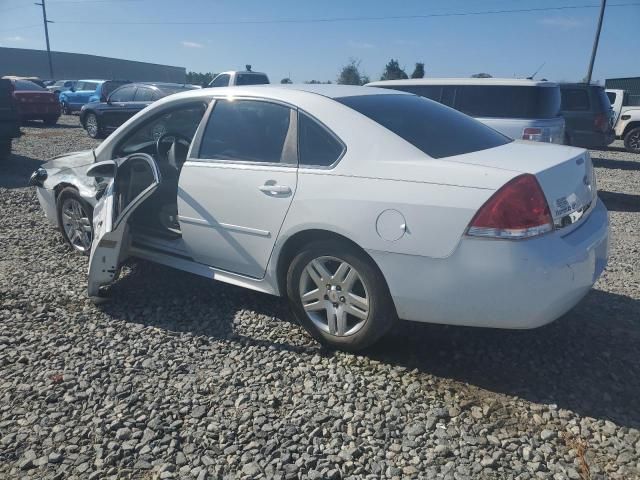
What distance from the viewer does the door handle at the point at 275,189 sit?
10.6 ft

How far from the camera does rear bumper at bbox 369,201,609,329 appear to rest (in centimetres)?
257

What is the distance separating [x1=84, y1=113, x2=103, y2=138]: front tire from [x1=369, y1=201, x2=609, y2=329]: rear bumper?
14.0 m

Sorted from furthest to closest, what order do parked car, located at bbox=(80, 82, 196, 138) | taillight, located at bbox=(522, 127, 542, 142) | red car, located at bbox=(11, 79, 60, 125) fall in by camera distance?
red car, located at bbox=(11, 79, 60, 125), parked car, located at bbox=(80, 82, 196, 138), taillight, located at bbox=(522, 127, 542, 142)

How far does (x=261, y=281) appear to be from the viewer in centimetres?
352

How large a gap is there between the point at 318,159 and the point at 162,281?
2058 mm

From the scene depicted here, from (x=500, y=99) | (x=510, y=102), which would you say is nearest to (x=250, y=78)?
(x=500, y=99)

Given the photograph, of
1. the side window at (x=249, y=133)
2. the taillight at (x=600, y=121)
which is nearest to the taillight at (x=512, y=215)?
the side window at (x=249, y=133)

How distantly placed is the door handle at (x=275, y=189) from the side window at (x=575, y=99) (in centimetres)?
1205

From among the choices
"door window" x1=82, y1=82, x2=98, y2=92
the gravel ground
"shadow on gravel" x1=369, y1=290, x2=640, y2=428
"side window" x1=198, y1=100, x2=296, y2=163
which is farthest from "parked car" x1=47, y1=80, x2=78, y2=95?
"shadow on gravel" x1=369, y1=290, x2=640, y2=428

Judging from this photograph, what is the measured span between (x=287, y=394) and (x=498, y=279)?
4.23ft

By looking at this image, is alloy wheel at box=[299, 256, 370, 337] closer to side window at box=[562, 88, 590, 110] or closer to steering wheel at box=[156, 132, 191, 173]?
steering wheel at box=[156, 132, 191, 173]

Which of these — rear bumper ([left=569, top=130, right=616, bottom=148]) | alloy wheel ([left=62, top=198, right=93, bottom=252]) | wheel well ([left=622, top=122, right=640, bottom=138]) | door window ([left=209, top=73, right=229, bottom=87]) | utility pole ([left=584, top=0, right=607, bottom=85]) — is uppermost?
utility pole ([left=584, top=0, right=607, bottom=85])

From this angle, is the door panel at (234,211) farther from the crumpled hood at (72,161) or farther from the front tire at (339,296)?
the crumpled hood at (72,161)

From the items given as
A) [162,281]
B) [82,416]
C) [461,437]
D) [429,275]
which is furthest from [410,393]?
[162,281]
